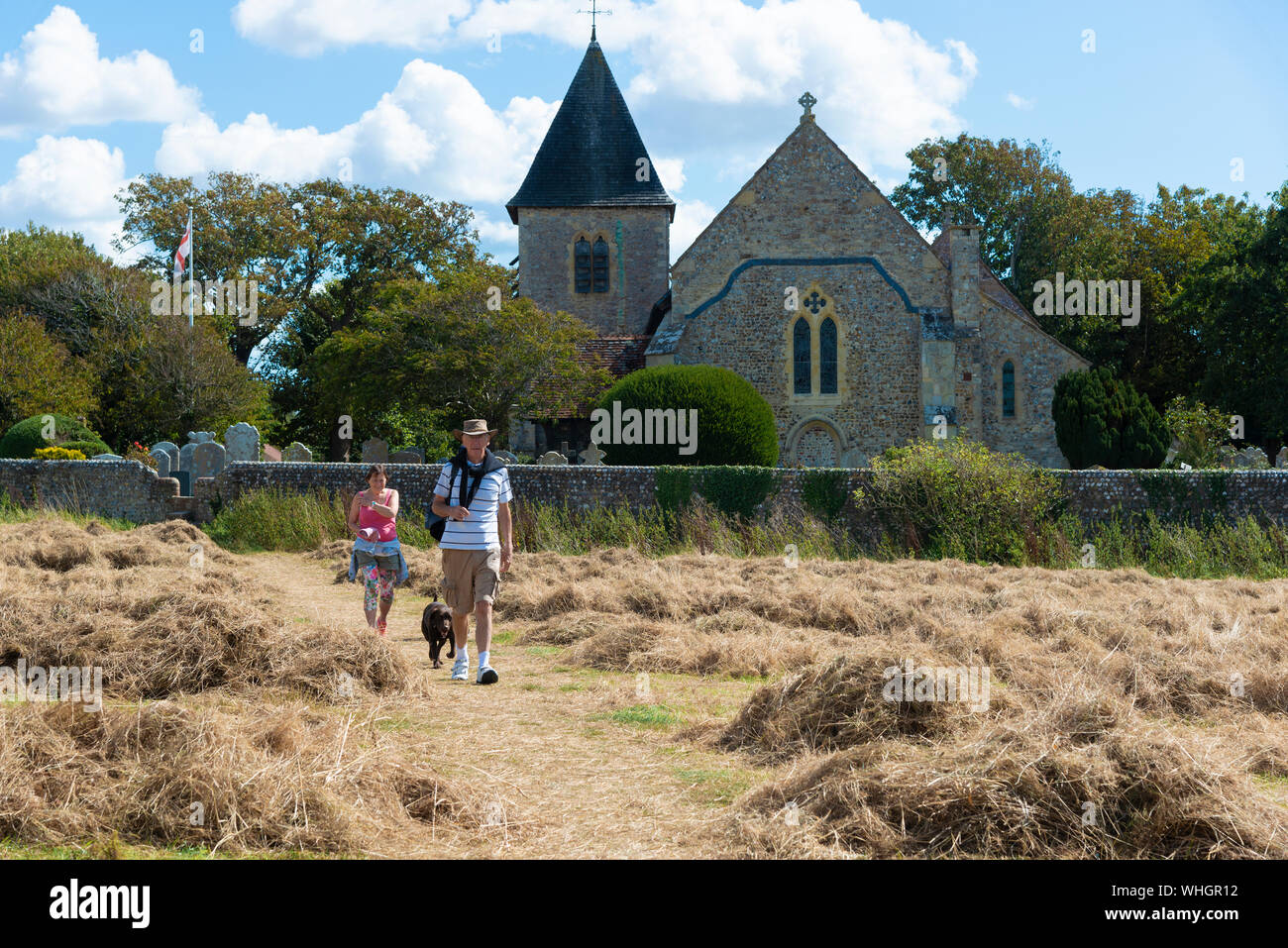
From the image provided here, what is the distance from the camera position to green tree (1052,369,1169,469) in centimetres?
2517

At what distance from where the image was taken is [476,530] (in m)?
8.01

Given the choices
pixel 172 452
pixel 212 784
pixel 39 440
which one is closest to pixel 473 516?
pixel 212 784

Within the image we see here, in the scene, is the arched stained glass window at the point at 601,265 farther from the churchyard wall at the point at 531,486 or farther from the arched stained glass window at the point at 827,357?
the churchyard wall at the point at 531,486

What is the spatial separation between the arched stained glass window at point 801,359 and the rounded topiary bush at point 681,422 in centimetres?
711

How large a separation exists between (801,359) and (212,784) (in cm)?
2722

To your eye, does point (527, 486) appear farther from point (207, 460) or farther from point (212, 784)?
point (212, 784)

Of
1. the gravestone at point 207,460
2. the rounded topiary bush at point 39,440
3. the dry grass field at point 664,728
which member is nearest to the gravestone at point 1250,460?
the dry grass field at point 664,728

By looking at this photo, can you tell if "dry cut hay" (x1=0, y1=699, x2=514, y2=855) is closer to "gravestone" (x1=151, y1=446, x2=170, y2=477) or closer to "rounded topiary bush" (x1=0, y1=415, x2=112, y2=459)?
"gravestone" (x1=151, y1=446, x2=170, y2=477)

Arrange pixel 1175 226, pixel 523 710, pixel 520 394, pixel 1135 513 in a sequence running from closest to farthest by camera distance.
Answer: pixel 523 710
pixel 1135 513
pixel 520 394
pixel 1175 226

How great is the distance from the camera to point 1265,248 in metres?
31.9

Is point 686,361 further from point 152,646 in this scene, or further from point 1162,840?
point 1162,840

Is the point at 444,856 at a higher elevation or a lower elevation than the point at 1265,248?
lower
